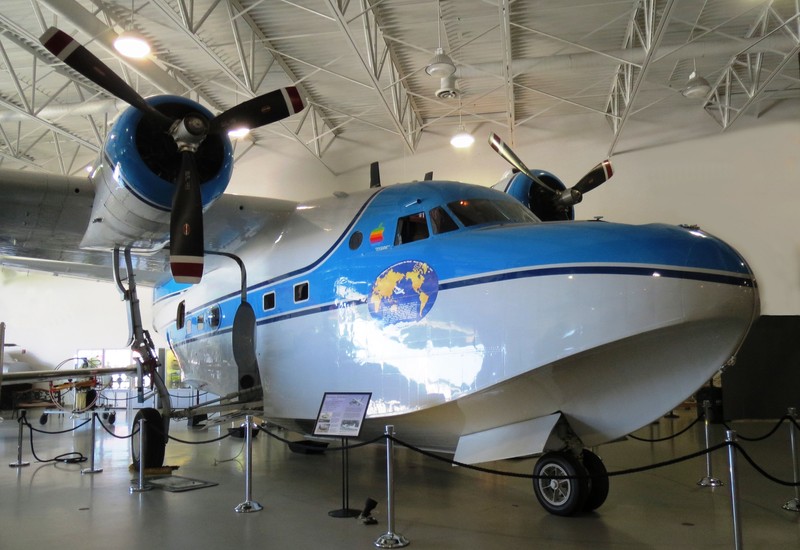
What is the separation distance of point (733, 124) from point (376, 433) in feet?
48.2

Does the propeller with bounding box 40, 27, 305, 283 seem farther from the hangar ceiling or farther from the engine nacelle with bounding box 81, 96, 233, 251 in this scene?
the hangar ceiling

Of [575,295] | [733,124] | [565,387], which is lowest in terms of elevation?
[565,387]

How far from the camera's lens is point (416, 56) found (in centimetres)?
Answer: 1533

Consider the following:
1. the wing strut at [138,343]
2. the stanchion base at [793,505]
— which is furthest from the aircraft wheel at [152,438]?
the stanchion base at [793,505]

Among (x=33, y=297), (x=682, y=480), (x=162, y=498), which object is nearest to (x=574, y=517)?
(x=682, y=480)

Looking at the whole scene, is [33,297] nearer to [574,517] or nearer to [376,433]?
[376,433]

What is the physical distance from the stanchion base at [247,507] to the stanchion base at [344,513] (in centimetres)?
74

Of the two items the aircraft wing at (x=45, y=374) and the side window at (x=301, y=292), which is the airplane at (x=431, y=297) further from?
the aircraft wing at (x=45, y=374)

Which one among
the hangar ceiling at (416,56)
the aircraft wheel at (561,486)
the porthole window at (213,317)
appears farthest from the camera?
the hangar ceiling at (416,56)

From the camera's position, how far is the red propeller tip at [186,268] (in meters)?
6.84

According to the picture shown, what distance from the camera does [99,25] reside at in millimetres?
11484

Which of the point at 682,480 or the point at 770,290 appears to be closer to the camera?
the point at 682,480

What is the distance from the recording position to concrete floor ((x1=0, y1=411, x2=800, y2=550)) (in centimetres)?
509

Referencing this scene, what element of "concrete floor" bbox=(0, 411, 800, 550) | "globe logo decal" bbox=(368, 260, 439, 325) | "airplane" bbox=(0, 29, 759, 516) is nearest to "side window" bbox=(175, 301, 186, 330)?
"airplane" bbox=(0, 29, 759, 516)
